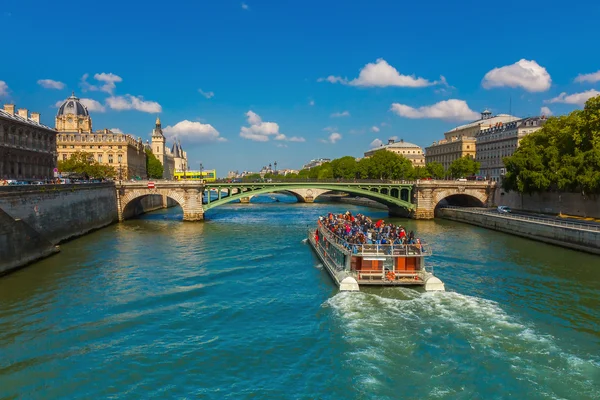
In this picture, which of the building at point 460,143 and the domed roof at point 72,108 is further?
the building at point 460,143

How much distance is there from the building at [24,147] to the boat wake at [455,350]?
44487 millimetres

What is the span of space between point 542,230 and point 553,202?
15016 millimetres

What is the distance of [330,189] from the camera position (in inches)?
2603

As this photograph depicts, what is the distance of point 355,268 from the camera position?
24109mm

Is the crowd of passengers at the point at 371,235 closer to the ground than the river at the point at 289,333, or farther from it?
farther from it

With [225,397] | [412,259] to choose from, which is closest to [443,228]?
[412,259]

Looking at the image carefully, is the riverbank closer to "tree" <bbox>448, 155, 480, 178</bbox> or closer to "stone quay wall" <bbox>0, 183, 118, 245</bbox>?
"stone quay wall" <bbox>0, 183, 118, 245</bbox>

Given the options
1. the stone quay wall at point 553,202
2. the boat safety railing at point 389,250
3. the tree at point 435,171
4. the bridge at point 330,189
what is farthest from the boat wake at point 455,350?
the tree at point 435,171

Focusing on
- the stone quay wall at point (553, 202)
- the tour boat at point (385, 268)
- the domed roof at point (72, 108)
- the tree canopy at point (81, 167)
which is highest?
the domed roof at point (72, 108)

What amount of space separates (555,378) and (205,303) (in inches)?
584

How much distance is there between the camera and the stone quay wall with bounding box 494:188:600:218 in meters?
46.3

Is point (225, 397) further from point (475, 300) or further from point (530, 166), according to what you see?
point (530, 166)

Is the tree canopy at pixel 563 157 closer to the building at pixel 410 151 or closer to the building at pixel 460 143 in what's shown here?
the building at pixel 460 143

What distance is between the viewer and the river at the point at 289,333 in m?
13.9
